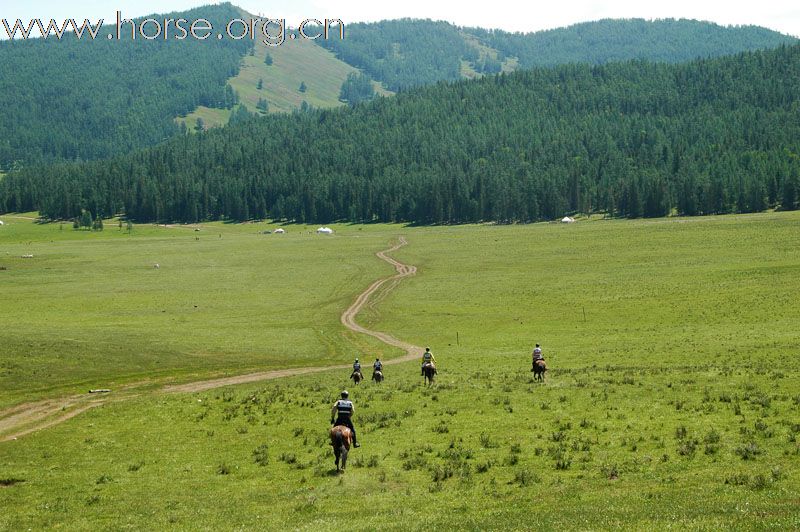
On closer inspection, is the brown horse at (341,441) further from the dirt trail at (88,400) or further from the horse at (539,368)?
the horse at (539,368)

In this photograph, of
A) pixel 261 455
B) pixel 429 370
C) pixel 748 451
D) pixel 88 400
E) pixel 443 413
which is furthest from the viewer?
pixel 429 370

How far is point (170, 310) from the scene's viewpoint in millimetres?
93000

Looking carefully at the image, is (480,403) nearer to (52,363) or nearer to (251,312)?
(52,363)

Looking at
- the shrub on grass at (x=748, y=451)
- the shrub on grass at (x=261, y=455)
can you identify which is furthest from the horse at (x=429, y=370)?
the shrub on grass at (x=748, y=451)

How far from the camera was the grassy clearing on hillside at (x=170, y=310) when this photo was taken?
56812 mm

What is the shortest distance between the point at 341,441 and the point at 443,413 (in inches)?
369

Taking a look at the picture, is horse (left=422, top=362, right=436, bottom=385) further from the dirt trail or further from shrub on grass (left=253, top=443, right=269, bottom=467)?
shrub on grass (left=253, top=443, right=269, bottom=467)

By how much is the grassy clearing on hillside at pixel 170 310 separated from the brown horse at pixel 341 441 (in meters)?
23.5

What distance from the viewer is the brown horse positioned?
1135 inches

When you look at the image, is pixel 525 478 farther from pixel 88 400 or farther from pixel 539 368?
pixel 88 400

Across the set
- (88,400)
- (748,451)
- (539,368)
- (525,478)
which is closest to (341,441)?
(525,478)

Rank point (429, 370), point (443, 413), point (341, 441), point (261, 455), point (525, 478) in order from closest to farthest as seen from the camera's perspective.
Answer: point (525, 478) → point (341, 441) → point (261, 455) → point (443, 413) → point (429, 370)

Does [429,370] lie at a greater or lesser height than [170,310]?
greater

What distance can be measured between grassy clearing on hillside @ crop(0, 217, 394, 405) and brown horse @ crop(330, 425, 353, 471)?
23.5m
